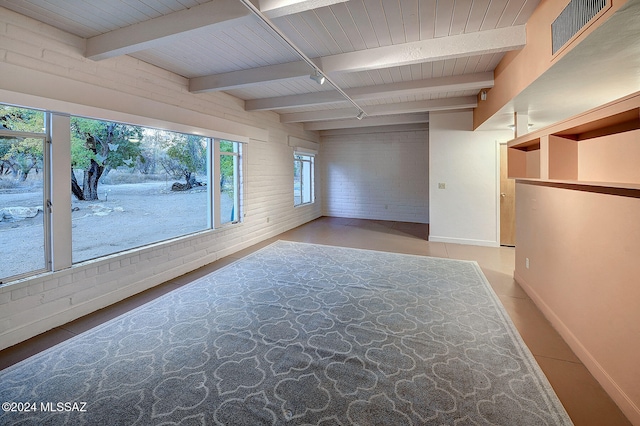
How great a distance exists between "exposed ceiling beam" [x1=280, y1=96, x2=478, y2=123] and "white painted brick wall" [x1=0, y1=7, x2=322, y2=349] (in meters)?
1.40

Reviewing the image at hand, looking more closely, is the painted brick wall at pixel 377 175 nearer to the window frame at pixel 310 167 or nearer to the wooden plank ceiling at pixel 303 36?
the window frame at pixel 310 167

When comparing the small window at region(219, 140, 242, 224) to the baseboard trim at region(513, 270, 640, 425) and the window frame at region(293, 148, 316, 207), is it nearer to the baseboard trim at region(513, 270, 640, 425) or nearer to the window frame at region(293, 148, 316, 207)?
the window frame at region(293, 148, 316, 207)

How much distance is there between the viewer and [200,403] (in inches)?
67.6

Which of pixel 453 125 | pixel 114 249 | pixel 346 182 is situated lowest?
pixel 114 249

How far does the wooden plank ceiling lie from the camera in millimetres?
2307

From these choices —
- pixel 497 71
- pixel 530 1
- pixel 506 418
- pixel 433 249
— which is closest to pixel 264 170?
pixel 433 249

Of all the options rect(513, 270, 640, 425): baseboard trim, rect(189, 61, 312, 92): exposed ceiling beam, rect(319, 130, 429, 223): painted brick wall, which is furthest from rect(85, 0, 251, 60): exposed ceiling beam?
rect(319, 130, 429, 223): painted brick wall

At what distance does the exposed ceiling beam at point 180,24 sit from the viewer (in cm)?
215

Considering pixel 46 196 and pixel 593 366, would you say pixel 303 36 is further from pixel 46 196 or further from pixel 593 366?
pixel 593 366

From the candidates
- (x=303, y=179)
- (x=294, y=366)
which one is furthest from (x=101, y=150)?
(x=303, y=179)

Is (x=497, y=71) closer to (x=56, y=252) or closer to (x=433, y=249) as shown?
(x=433, y=249)

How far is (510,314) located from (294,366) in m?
2.28

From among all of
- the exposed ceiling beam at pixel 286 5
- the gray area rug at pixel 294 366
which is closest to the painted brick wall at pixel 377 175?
the gray area rug at pixel 294 366

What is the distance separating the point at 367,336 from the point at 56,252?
9.88 feet
